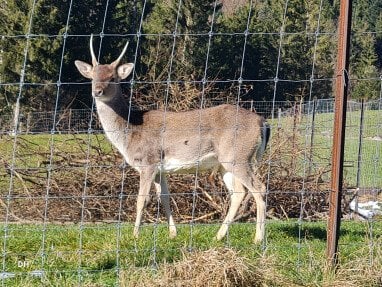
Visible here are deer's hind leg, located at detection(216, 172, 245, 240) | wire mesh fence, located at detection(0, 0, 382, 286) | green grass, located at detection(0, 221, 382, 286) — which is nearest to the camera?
green grass, located at detection(0, 221, 382, 286)

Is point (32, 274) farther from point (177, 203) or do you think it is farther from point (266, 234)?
point (177, 203)

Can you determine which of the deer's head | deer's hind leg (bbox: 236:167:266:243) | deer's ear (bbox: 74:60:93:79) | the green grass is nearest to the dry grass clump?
the green grass

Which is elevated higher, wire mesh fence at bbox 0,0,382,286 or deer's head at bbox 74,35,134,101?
deer's head at bbox 74,35,134,101

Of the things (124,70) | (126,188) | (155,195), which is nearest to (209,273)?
(124,70)

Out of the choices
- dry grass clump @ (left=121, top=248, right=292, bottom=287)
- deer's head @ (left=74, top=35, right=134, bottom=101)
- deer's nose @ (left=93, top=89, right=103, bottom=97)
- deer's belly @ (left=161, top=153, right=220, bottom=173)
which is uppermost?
deer's head @ (left=74, top=35, right=134, bottom=101)

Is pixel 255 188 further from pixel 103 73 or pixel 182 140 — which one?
pixel 103 73

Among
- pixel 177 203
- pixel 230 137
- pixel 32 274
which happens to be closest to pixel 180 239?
pixel 230 137

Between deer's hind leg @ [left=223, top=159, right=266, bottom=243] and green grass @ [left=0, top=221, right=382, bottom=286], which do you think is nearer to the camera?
green grass @ [left=0, top=221, right=382, bottom=286]

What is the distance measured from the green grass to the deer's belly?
2.43ft

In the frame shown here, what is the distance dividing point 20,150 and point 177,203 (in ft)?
12.1

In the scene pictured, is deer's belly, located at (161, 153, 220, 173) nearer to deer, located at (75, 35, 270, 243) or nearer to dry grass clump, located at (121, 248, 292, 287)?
deer, located at (75, 35, 270, 243)

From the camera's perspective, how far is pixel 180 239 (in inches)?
360

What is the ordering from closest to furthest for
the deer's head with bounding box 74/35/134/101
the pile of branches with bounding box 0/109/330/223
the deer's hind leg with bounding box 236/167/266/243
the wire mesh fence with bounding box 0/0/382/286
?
the wire mesh fence with bounding box 0/0/382/286 → the deer's hind leg with bounding box 236/167/266/243 → the deer's head with bounding box 74/35/134/101 → the pile of branches with bounding box 0/109/330/223

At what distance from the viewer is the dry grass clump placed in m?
6.20
